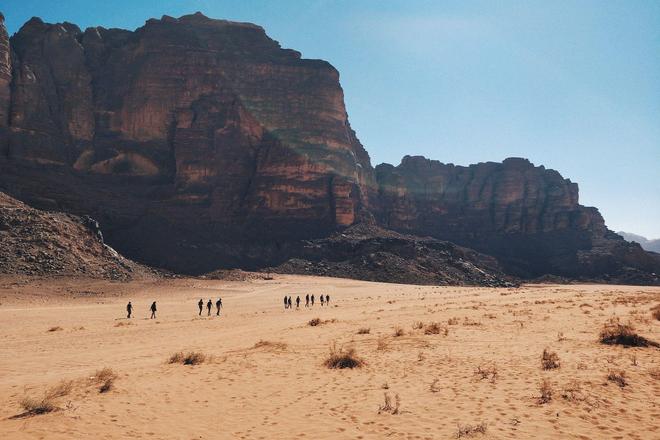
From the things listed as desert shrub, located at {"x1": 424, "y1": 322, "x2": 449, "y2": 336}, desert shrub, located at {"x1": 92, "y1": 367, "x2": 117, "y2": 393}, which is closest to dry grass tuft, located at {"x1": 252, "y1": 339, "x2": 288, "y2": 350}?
desert shrub, located at {"x1": 92, "y1": 367, "x2": 117, "y2": 393}

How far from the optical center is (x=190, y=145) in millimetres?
102688

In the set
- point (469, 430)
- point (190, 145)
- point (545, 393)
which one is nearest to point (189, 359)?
point (469, 430)

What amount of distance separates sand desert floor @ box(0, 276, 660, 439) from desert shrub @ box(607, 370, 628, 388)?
0.47 ft

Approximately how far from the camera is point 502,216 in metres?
151

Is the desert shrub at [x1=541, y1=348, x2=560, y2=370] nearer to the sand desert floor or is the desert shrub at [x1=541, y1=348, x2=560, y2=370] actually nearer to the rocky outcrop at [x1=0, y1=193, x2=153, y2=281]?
the sand desert floor

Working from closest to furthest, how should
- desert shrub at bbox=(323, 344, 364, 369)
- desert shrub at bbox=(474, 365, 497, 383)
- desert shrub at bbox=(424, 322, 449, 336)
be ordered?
desert shrub at bbox=(474, 365, 497, 383), desert shrub at bbox=(323, 344, 364, 369), desert shrub at bbox=(424, 322, 449, 336)

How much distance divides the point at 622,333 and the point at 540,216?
470 feet

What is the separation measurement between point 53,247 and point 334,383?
54744 mm

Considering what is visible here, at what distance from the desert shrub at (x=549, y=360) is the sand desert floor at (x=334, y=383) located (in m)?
0.26

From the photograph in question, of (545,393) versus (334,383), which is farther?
(334,383)

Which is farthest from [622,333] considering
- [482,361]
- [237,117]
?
[237,117]

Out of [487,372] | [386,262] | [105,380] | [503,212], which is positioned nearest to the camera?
[105,380]

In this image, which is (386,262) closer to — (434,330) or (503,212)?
(434,330)

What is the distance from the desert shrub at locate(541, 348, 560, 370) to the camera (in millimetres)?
13554
